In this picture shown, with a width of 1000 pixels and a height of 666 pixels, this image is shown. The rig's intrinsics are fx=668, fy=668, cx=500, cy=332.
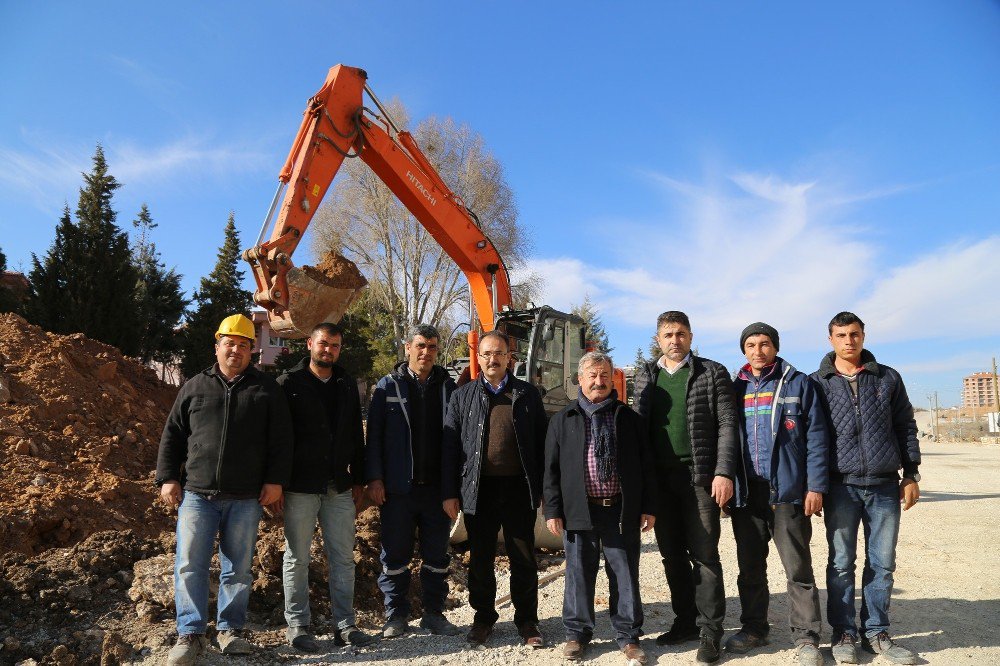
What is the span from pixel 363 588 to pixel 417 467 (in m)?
1.54

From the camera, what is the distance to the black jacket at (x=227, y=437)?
4.07 meters

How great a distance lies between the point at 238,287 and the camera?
2841 centimetres

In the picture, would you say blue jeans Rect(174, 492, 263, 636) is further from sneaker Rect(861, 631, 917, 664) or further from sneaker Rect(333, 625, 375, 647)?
sneaker Rect(861, 631, 917, 664)

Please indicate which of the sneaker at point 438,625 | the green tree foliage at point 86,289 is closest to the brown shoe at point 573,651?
the sneaker at point 438,625

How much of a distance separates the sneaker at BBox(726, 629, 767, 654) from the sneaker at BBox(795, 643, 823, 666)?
27cm

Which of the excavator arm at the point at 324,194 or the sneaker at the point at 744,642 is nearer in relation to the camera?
the sneaker at the point at 744,642

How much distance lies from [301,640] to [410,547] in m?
0.91

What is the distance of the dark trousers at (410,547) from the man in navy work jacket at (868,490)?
255cm

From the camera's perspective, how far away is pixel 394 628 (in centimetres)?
456

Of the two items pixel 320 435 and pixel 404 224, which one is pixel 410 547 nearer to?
pixel 320 435

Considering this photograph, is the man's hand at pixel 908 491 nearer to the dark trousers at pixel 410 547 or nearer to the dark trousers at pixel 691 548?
the dark trousers at pixel 691 548

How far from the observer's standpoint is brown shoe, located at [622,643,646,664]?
4000mm

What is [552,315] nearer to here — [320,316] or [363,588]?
[320,316]

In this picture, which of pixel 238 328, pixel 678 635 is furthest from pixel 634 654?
pixel 238 328
